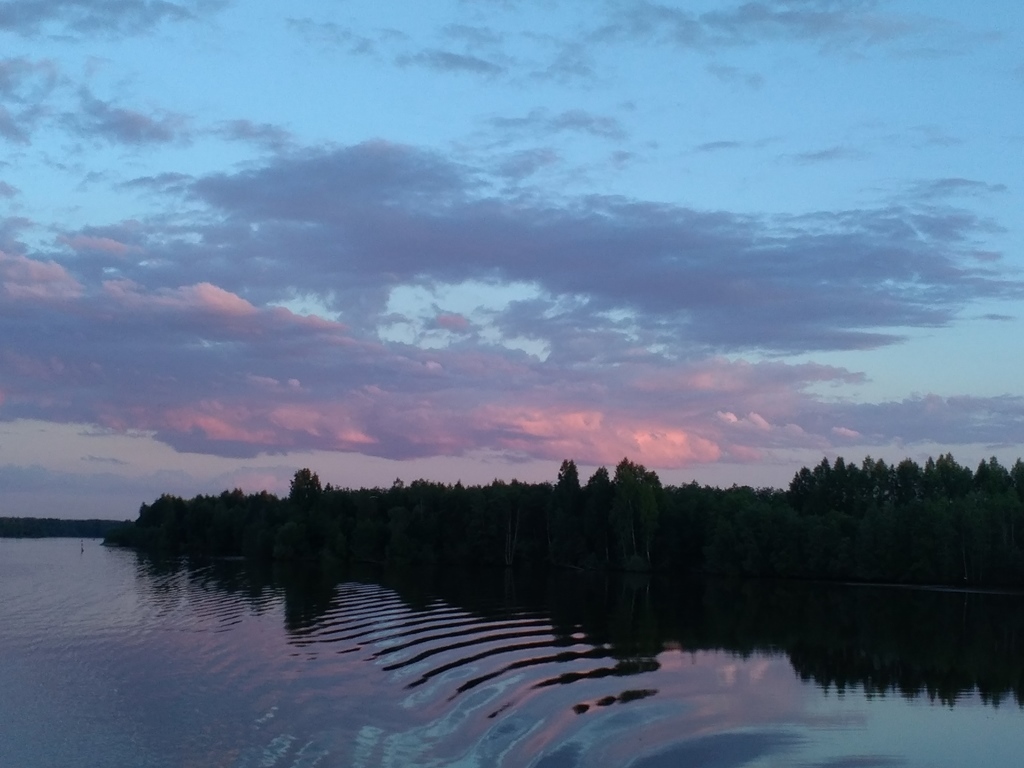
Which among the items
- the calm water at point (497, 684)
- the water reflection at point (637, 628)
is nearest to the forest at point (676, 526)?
the water reflection at point (637, 628)

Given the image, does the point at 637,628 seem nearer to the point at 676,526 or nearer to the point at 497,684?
the point at 497,684

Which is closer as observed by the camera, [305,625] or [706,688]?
[706,688]

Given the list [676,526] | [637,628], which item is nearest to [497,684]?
[637,628]

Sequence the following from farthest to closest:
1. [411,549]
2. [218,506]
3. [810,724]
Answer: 1. [218,506]
2. [411,549]
3. [810,724]

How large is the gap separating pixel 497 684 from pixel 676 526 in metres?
70.2

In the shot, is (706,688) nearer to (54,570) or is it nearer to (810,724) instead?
(810,724)

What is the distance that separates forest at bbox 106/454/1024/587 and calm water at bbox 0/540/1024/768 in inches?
982

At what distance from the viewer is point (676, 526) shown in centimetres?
9638

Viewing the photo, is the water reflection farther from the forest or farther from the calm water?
the forest

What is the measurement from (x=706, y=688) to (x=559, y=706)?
582 centimetres

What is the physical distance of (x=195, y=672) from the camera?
99.8 ft

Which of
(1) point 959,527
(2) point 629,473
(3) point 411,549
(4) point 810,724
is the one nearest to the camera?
(4) point 810,724

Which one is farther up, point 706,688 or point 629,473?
point 629,473

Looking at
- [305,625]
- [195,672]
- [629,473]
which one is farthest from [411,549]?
[195,672]
